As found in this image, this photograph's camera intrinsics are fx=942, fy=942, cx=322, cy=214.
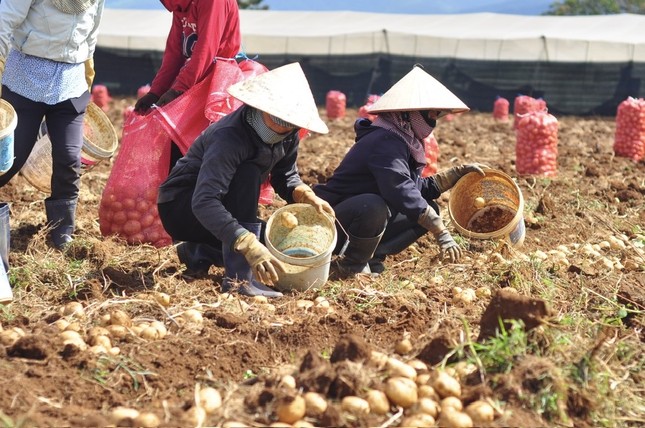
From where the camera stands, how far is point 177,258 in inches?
179

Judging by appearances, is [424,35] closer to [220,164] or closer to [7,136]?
[220,164]

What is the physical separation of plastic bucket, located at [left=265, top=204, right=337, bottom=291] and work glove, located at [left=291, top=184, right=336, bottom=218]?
30 mm

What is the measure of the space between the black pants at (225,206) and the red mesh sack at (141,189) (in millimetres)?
541

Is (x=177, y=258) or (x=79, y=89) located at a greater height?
(x=79, y=89)

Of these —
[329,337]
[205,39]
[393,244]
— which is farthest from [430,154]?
[329,337]

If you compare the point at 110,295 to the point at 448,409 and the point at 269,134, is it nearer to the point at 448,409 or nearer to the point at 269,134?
the point at 269,134

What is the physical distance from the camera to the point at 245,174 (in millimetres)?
3955

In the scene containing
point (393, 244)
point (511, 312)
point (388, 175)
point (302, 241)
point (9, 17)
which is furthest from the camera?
point (393, 244)

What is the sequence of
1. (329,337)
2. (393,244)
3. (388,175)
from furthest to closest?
(393,244) → (388,175) → (329,337)

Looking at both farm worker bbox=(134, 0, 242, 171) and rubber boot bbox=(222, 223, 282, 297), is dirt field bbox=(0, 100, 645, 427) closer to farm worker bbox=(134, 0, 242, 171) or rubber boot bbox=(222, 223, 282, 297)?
rubber boot bbox=(222, 223, 282, 297)

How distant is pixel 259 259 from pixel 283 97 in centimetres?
66

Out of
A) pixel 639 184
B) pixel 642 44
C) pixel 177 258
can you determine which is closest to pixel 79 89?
pixel 177 258

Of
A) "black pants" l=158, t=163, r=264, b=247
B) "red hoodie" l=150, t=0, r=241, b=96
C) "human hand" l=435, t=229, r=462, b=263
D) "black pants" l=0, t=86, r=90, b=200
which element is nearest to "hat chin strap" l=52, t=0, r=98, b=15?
"black pants" l=0, t=86, r=90, b=200

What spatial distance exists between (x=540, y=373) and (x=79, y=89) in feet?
9.22
